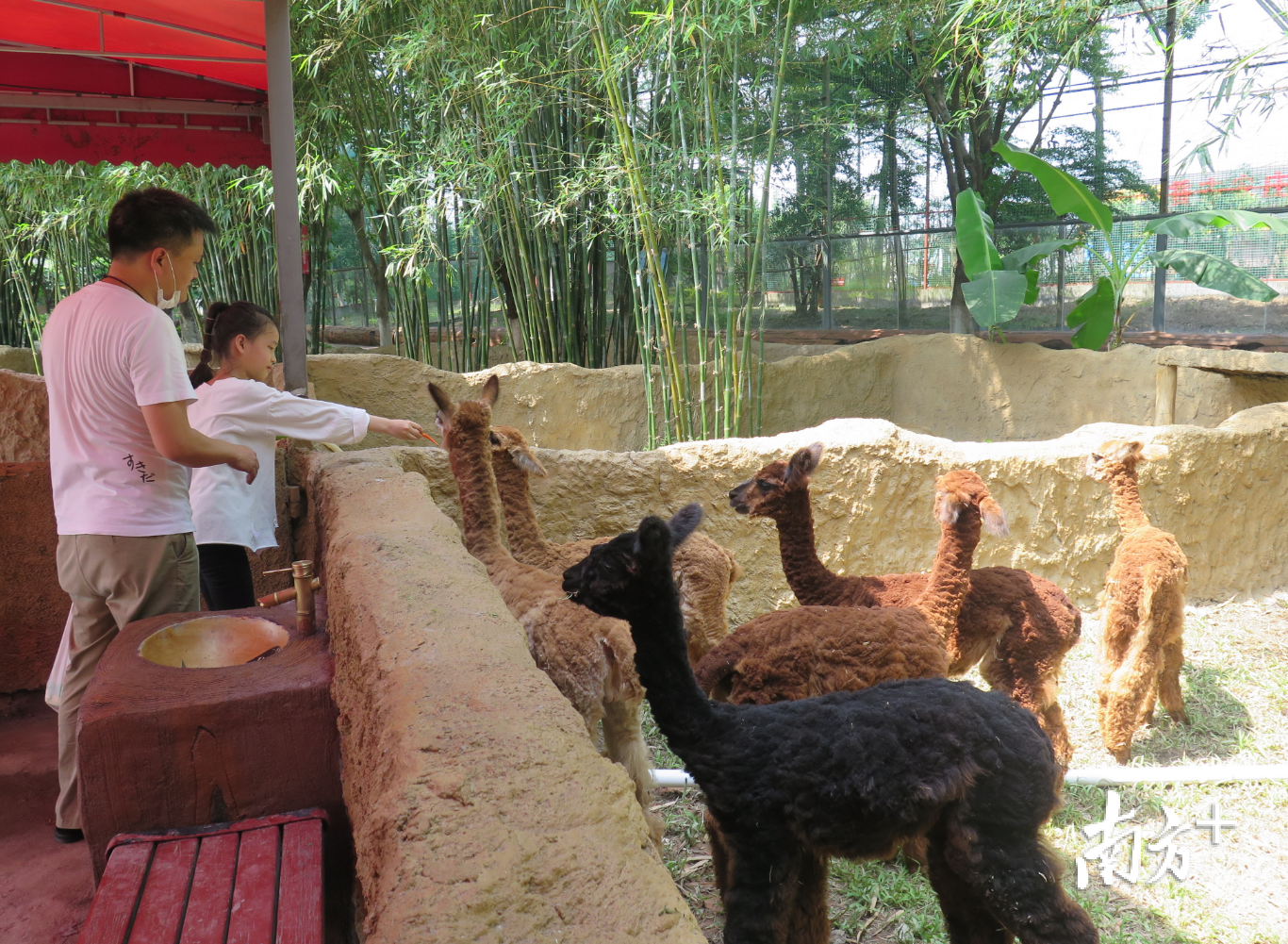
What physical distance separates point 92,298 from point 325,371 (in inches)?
142

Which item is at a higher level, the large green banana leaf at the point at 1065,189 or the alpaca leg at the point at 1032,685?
the large green banana leaf at the point at 1065,189

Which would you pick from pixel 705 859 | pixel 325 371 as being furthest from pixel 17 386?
pixel 705 859

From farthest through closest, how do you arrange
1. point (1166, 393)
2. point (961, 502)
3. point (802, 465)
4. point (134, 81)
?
point (1166, 393) → point (134, 81) → point (802, 465) → point (961, 502)

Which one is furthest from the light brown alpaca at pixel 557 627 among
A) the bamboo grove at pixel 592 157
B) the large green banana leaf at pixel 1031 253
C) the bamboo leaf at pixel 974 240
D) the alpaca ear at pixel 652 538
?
the large green banana leaf at pixel 1031 253

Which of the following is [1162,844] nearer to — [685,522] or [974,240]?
[685,522]

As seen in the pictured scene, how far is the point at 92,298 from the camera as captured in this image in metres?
2.38

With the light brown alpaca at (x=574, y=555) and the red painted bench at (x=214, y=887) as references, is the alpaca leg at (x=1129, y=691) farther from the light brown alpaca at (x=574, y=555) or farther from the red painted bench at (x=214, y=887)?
the red painted bench at (x=214, y=887)

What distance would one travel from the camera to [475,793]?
A: 46.3 inches

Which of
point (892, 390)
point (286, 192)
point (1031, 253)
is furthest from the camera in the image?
point (892, 390)

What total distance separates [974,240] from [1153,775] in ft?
17.3

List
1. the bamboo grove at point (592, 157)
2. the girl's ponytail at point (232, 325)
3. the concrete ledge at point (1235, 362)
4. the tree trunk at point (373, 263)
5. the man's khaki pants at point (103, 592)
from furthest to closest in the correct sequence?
the tree trunk at point (373, 263) < the bamboo grove at point (592, 157) < the concrete ledge at point (1235, 362) < the girl's ponytail at point (232, 325) < the man's khaki pants at point (103, 592)

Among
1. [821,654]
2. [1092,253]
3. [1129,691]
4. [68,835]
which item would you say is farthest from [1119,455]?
[1092,253]

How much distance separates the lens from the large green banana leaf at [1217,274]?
7.06 metres

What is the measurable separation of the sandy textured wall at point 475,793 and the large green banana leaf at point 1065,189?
6570 mm
